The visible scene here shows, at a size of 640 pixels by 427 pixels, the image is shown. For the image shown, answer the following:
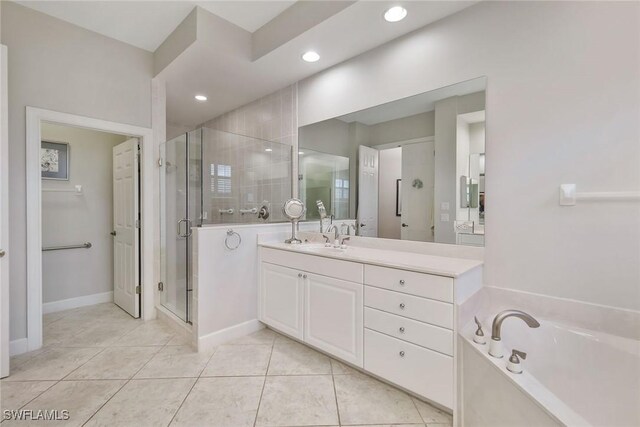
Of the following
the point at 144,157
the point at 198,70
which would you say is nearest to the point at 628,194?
the point at 198,70

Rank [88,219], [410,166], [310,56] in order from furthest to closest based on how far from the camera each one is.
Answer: [88,219]
[310,56]
[410,166]

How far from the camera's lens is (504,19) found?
166cm

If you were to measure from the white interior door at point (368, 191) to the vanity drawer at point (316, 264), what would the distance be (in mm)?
566

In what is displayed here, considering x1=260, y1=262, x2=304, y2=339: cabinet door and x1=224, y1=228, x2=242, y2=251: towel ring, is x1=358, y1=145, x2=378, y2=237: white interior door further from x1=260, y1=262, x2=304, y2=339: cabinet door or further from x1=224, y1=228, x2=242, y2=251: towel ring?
x1=224, y1=228, x2=242, y2=251: towel ring

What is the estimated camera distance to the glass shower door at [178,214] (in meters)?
2.51

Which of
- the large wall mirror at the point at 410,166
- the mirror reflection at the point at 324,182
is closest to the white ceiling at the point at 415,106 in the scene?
the large wall mirror at the point at 410,166

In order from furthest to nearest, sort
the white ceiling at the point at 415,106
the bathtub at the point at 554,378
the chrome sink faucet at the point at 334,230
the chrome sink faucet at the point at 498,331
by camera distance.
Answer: the chrome sink faucet at the point at 334,230, the white ceiling at the point at 415,106, the chrome sink faucet at the point at 498,331, the bathtub at the point at 554,378

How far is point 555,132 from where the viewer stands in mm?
1506

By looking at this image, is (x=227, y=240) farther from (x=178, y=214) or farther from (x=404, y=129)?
(x=404, y=129)

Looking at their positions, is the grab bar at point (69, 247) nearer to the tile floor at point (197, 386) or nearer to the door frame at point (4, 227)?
the tile floor at point (197, 386)

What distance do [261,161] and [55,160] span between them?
230cm

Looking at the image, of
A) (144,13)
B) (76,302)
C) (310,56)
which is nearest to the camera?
(144,13)

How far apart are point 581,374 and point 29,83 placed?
4131 millimetres

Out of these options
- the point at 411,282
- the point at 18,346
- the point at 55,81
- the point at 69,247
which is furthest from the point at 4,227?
the point at 411,282
